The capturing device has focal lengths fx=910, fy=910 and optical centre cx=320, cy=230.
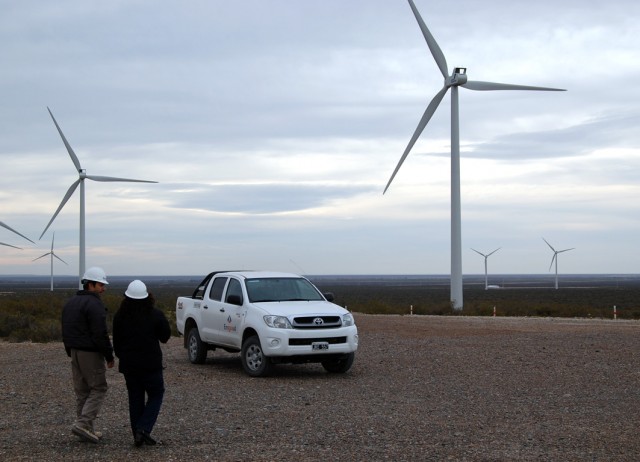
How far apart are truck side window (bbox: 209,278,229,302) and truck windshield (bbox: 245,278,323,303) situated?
2.70 ft

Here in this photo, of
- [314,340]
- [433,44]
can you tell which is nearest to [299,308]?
[314,340]

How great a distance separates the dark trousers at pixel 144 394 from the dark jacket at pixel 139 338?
0.24 feet

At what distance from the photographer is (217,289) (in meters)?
17.2

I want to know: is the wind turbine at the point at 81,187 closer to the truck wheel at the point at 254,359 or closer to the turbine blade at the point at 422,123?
the turbine blade at the point at 422,123

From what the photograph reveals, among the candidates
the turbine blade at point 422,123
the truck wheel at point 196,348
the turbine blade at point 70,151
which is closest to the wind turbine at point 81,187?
the turbine blade at point 70,151

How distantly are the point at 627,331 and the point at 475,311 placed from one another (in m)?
15.7

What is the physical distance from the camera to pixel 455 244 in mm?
38406

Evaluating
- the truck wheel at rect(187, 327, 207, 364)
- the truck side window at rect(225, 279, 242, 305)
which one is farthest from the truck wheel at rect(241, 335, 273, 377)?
the truck wheel at rect(187, 327, 207, 364)

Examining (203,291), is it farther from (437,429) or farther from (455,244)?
(455,244)

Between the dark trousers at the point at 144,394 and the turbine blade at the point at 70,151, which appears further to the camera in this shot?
the turbine blade at the point at 70,151

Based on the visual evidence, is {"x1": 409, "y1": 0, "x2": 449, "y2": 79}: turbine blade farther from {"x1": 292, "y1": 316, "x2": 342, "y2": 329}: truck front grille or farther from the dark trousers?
the dark trousers

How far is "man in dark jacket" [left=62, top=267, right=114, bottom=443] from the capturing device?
9.35 m

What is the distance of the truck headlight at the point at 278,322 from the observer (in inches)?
593

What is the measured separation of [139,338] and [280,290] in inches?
289
